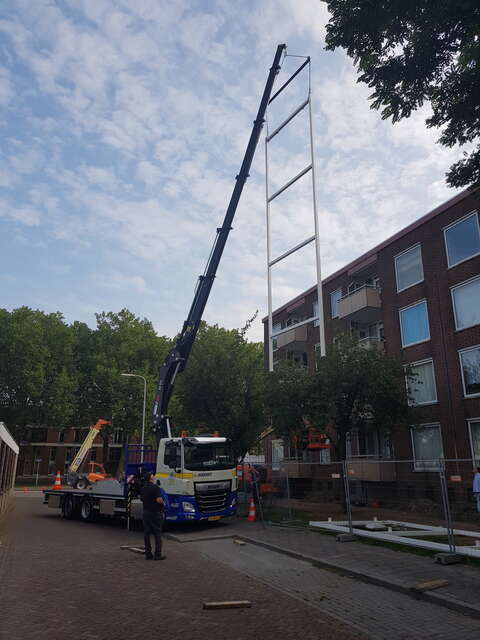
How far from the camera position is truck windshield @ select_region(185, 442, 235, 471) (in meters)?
14.5

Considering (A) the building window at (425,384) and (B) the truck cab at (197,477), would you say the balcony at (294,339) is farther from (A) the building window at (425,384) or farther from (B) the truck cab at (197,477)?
(B) the truck cab at (197,477)

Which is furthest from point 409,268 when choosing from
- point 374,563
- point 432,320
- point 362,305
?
point 374,563

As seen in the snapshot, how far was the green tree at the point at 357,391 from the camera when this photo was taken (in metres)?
17.1

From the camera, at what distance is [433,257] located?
2197cm

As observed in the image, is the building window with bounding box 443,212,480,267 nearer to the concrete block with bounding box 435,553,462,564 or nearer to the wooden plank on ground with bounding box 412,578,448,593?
the concrete block with bounding box 435,553,462,564

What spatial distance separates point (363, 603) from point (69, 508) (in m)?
14.3

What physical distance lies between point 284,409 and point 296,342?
14.4 m

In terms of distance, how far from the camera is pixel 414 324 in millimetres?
22891

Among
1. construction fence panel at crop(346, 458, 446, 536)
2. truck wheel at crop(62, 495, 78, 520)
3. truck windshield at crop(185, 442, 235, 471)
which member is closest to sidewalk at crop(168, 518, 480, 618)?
construction fence panel at crop(346, 458, 446, 536)

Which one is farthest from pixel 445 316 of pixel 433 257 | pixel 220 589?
pixel 220 589

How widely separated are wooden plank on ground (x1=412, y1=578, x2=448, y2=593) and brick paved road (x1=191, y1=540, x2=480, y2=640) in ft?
0.69

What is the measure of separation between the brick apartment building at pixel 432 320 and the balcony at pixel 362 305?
50 mm

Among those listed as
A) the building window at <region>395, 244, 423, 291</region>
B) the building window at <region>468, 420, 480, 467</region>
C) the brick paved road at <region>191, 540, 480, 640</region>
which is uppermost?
the building window at <region>395, 244, 423, 291</region>

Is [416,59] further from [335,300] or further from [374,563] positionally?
[335,300]
